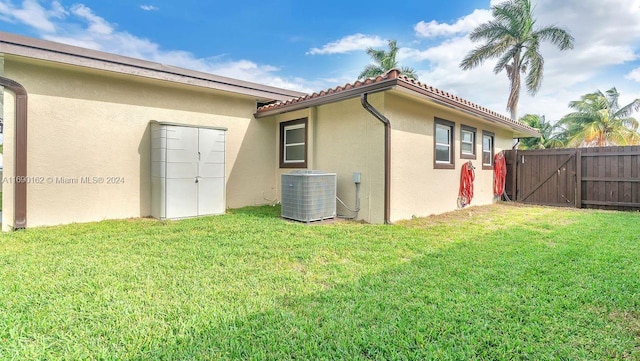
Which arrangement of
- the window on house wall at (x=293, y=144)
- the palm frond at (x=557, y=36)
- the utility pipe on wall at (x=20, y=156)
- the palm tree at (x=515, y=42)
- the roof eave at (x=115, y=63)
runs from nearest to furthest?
the roof eave at (x=115, y=63) < the utility pipe on wall at (x=20, y=156) < the window on house wall at (x=293, y=144) < the palm frond at (x=557, y=36) < the palm tree at (x=515, y=42)

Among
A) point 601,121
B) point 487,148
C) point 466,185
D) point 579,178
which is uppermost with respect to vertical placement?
point 601,121

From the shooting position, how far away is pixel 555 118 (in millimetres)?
23031

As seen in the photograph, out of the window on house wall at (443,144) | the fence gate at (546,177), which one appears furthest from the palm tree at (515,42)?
the window on house wall at (443,144)

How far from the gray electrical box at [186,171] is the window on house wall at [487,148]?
791 centimetres

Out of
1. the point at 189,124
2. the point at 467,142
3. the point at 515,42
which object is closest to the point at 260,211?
the point at 189,124

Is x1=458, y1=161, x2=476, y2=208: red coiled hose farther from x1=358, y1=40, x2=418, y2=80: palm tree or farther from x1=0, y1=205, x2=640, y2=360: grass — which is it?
x1=358, y1=40, x2=418, y2=80: palm tree

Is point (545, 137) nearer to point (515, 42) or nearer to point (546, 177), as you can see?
point (515, 42)

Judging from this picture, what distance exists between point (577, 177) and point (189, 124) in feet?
36.1

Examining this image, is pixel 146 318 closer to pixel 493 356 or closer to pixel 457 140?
pixel 493 356

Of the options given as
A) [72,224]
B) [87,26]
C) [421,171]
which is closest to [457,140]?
[421,171]

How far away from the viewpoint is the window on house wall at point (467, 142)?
8.37 metres

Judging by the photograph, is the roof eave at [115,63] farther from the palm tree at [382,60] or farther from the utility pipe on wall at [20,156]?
the palm tree at [382,60]

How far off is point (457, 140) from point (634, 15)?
8254 mm

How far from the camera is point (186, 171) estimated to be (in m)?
6.51
